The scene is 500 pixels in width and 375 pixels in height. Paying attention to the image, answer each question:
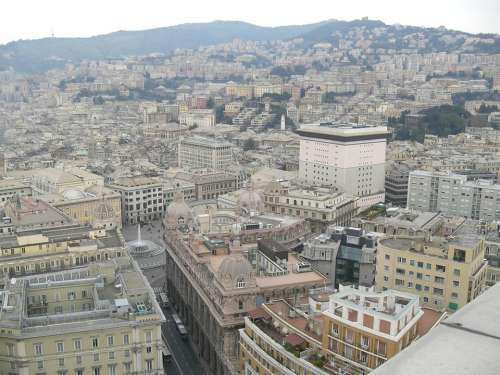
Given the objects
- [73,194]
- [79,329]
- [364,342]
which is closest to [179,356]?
[79,329]

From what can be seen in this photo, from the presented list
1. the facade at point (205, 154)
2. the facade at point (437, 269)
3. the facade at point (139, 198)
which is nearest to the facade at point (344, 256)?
the facade at point (437, 269)

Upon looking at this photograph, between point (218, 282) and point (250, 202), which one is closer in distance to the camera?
point (218, 282)

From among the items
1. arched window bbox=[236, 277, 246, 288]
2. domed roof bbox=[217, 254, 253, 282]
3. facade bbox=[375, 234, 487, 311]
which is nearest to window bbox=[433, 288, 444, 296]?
facade bbox=[375, 234, 487, 311]

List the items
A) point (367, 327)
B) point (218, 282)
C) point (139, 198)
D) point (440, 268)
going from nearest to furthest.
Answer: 1. point (367, 327)
2. point (440, 268)
3. point (218, 282)
4. point (139, 198)

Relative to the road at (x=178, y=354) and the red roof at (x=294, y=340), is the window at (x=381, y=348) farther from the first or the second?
the road at (x=178, y=354)

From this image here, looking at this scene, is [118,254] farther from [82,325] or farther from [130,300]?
[82,325]

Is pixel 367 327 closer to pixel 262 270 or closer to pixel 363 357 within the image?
pixel 363 357

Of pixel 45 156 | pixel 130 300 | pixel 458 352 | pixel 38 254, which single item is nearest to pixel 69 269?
pixel 38 254
